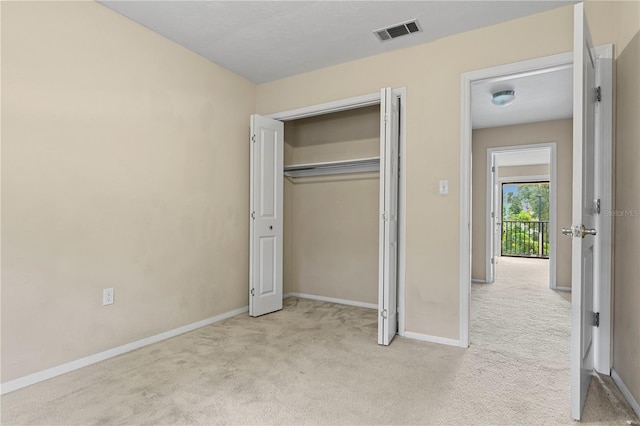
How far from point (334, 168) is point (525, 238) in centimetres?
791

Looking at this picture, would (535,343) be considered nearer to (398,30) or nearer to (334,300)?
(334,300)

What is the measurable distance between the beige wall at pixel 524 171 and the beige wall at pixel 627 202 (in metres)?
7.91

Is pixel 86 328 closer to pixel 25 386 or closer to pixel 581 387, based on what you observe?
pixel 25 386

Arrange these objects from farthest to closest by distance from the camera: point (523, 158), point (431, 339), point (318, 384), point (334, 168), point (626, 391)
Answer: point (523, 158), point (334, 168), point (431, 339), point (318, 384), point (626, 391)

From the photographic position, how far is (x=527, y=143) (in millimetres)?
5312

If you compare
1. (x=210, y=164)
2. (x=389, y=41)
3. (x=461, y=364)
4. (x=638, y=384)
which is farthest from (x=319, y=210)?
(x=638, y=384)

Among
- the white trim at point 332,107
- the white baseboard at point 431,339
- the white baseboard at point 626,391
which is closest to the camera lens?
the white baseboard at point 626,391

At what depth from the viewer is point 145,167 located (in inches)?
107

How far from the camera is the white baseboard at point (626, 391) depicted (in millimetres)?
1781

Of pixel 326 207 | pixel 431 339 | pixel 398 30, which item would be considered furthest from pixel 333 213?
pixel 398 30

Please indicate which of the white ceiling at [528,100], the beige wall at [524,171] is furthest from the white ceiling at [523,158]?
the white ceiling at [528,100]

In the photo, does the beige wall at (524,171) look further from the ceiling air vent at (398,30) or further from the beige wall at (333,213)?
the ceiling air vent at (398,30)

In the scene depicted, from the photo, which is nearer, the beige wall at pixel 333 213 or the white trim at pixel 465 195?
the white trim at pixel 465 195

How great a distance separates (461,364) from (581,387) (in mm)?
746
